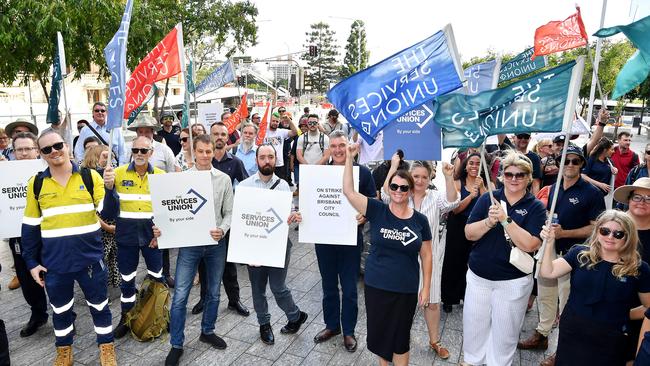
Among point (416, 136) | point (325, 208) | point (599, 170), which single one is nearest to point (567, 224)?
point (416, 136)

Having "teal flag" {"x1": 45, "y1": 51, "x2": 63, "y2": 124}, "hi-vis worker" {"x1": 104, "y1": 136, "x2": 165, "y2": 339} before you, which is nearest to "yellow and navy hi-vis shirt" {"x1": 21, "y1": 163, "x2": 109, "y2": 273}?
"hi-vis worker" {"x1": 104, "y1": 136, "x2": 165, "y2": 339}

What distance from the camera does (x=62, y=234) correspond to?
12.5 ft

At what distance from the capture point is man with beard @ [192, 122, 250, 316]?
5242 mm

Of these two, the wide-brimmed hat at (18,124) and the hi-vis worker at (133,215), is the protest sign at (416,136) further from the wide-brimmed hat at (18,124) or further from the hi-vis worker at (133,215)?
the wide-brimmed hat at (18,124)

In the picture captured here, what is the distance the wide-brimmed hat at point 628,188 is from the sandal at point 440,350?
2.15m

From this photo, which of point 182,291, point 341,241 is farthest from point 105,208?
point 341,241

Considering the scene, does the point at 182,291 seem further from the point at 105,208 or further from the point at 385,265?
the point at 385,265

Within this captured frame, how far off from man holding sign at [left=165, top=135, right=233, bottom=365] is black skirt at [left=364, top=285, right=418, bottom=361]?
1.70 metres

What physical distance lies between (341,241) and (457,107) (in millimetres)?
1660

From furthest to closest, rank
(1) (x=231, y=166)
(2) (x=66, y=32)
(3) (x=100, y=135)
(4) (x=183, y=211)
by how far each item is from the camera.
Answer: (2) (x=66, y=32) < (3) (x=100, y=135) < (1) (x=231, y=166) < (4) (x=183, y=211)

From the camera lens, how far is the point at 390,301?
137 inches

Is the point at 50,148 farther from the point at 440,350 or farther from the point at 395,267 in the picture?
the point at 440,350

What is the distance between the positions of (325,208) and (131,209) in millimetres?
2121

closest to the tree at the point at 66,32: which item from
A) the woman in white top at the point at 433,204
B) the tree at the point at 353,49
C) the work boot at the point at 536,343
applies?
the woman in white top at the point at 433,204
